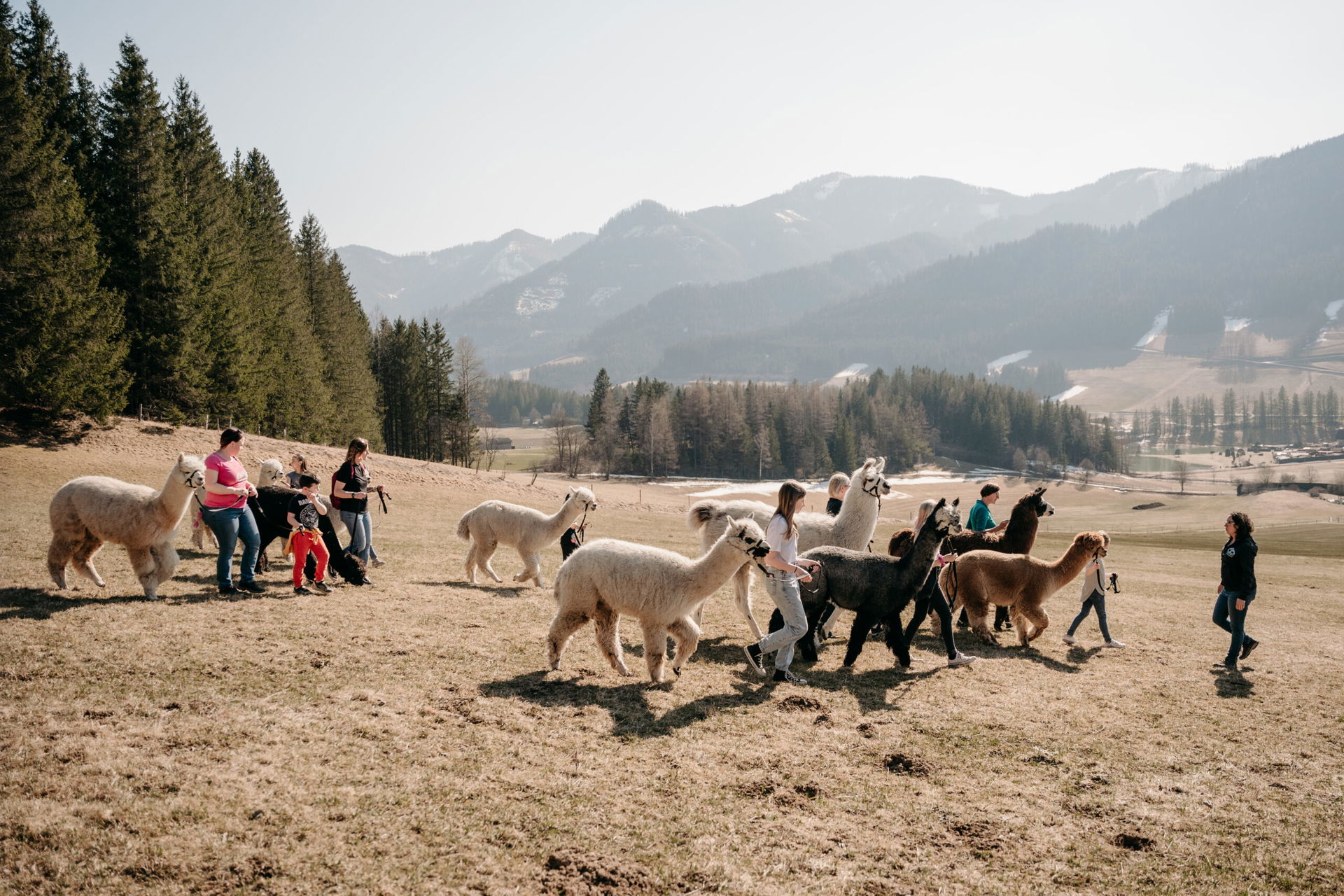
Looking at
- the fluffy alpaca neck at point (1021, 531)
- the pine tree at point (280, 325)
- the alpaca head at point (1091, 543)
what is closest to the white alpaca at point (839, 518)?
the fluffy alpaca neck at point (1021, 531)

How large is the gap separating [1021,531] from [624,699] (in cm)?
731

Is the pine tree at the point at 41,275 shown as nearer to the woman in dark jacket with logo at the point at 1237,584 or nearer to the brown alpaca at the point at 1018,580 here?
the brown alpaca at the point at 1018,580

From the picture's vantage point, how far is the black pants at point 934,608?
9.10 m

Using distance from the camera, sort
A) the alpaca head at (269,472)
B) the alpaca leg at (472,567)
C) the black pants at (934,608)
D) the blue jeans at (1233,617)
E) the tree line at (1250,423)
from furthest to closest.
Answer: the tree line at (1250,423), the alpaca leg at (472,567), the alpaca head at (269,472), the blue jeans at (1233,617), the black pants at (934,608)

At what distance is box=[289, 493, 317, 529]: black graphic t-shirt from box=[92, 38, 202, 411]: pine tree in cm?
2418

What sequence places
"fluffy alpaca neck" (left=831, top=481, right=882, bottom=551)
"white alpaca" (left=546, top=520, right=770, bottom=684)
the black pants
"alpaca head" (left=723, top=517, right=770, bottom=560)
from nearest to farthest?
"alpaca head" (left=723, top=517, right=770, bottom=560) → "white alpaca" (left=546, top=520, right=770, bottom=684) → the black pants → "fluffy alpaca neck" (left=831, top=481, right=882, bottom=551)

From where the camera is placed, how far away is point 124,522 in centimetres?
898

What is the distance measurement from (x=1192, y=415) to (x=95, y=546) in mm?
230433

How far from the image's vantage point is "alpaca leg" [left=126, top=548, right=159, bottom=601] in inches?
360

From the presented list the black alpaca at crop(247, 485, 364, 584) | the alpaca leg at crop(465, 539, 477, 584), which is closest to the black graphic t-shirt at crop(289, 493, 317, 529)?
the black alpaca at crop(247, 485, 364, 584)

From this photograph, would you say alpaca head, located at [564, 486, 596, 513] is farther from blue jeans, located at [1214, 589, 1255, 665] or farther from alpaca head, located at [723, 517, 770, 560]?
blue jeans, located at [1214, 589, 1255, 665]

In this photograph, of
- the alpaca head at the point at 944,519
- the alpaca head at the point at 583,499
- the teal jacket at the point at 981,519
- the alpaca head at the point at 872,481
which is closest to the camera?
the alpaca head at the point at 944,519

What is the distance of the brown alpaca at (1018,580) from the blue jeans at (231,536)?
9.95 meters

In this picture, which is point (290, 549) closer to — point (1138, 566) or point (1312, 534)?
point (1138, 566)
